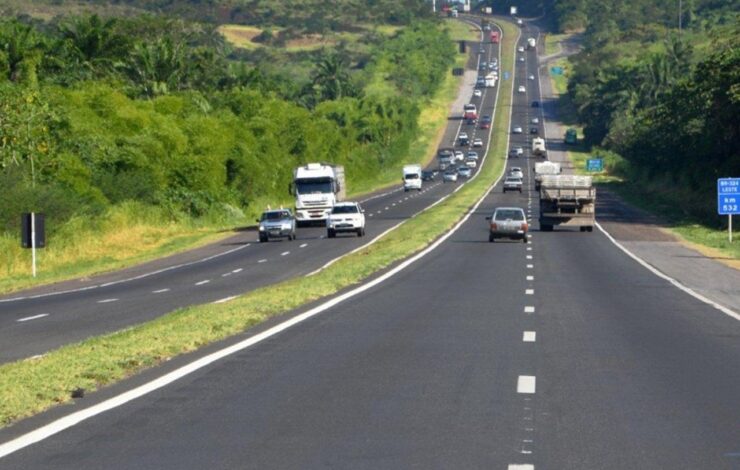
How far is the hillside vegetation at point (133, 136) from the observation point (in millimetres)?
60781

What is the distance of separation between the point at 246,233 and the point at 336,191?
496cm

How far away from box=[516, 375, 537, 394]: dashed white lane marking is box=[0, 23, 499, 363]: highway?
809 centimetres

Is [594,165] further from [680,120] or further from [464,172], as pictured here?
[680,120]

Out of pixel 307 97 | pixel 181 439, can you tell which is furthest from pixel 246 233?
pixel 307 97

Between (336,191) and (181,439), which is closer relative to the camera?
(181,439)

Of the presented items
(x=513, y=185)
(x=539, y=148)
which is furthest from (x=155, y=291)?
(x=539, y=148)

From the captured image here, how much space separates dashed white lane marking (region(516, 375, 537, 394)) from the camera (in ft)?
49.1

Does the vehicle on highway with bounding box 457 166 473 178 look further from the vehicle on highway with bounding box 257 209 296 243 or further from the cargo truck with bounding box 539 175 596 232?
the vehicle on highway with bounding box 257 209 296 243

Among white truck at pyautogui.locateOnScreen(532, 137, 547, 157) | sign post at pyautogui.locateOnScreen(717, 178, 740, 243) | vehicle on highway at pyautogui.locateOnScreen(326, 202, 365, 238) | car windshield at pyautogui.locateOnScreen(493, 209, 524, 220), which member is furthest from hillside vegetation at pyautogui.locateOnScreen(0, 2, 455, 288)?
white truck at pyautogui.locateOnScreen(532, 137, 547, 157)

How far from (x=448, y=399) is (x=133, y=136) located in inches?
2493

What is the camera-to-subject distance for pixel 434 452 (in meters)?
11.1

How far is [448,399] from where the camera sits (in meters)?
14.2

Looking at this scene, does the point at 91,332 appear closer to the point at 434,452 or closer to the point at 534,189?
the point at 434,452

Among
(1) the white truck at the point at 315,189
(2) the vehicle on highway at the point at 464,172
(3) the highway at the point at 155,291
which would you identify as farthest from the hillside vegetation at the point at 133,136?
(2) the vehicle on highway at the point at 464,172
